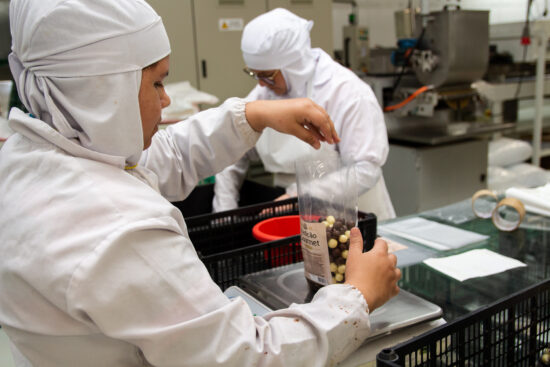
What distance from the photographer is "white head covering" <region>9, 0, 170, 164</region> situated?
0.66m

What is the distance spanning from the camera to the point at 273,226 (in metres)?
1.27

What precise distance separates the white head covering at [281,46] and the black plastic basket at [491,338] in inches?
50.2

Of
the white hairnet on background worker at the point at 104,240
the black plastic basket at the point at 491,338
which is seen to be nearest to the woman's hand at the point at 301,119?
the white hairnet on background worker at the point at 104,240

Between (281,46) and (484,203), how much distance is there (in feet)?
3.01

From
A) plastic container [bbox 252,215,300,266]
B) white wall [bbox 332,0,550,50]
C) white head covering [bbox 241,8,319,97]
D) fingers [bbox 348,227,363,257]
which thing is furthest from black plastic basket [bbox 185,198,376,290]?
white wall [bbox 332,0,550,50]

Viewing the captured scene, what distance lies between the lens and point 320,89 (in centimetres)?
188

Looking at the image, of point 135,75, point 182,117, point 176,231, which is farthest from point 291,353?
point 182,117

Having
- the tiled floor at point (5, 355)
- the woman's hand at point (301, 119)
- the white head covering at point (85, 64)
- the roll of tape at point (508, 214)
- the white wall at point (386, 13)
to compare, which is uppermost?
the white wall at point (386, 13)

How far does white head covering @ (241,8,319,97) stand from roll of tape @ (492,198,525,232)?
89cm

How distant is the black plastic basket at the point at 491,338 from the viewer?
0.63 metres

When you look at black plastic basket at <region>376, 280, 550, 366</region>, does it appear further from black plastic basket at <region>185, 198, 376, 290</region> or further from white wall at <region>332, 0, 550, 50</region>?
white wall at <region>332, 0, 550, 50</region>

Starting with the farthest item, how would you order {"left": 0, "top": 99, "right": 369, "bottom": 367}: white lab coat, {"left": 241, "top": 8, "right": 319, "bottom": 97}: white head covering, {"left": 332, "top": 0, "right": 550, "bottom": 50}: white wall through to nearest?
{"left": 332, "top": 0, "right": 550, "bottom": 50}: white wall
{"left": 241, "top": 8, "right": 319, "bottom": 97}: white head covering
{"left": 0, "top": 99, "right": 369, "bottom": 367}: white lab coat

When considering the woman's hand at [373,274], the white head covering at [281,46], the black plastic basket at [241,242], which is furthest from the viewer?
the white head covering at [281,46]

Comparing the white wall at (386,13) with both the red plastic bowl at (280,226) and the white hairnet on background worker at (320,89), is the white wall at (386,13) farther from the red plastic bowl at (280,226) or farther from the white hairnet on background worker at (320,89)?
the red plastic bowl at (280,226)
